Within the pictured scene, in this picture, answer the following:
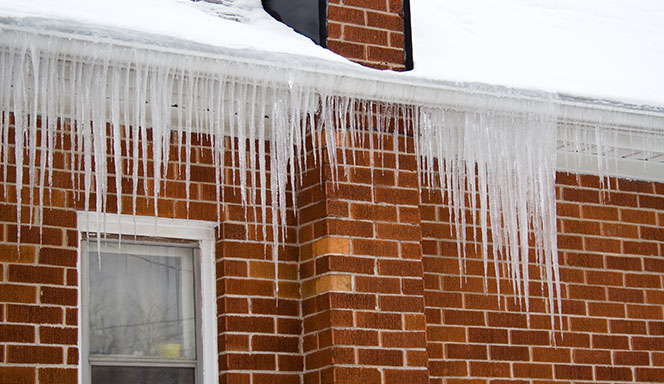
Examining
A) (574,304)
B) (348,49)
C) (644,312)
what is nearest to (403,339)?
(574,304)

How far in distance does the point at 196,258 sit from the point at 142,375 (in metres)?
0.71

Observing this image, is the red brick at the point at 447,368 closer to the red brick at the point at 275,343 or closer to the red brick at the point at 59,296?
the red brick at the point at 275,343

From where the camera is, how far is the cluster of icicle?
19.0 ft

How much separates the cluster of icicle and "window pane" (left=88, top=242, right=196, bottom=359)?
33cm

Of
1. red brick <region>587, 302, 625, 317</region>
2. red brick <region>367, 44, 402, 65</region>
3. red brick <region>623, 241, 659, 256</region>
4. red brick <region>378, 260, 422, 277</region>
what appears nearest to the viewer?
red brick <region>378, 260, 422, 277</region>

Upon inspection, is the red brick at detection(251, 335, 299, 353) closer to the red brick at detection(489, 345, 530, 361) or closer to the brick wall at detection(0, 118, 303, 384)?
the brick wall at detection(0, 118, 303, 384)

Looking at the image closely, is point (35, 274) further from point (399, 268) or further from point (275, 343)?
point (399, 268)

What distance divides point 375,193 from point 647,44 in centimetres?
248

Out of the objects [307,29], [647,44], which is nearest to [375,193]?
[307,29]

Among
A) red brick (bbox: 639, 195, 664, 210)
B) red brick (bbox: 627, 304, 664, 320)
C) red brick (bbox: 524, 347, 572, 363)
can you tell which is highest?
red brick (bbox: 639, 195, 664, 210)

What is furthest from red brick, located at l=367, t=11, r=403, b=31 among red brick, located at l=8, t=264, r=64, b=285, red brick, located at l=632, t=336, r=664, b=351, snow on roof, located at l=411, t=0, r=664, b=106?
red brick, located at l=632, t=336, r=664, b=351

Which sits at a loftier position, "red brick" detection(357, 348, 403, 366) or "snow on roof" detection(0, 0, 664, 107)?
"snow on roof" detection(0, 0, 664, 107)

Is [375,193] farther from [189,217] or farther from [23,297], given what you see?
[23,297]

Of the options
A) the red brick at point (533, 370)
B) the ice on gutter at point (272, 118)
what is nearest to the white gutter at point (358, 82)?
the ice on gutter at point (272, 118)
